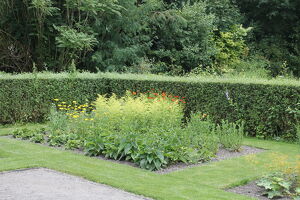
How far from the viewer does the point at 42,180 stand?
6242 millimetres

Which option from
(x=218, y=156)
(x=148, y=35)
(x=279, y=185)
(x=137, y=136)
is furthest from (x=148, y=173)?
(x=148, y=35)

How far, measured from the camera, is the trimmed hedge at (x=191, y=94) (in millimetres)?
10242

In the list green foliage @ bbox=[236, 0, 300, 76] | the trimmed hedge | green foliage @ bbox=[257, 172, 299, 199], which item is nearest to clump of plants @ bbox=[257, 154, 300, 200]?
green foliage @ bbox=[257, 172, 299, 199]

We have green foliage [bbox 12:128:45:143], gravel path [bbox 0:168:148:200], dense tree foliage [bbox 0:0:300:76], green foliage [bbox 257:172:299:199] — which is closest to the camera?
gravel path [bbox 0:168:148:200]

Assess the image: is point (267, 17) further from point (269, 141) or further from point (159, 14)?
point (269, 141)

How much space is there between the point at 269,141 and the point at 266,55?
1569cm

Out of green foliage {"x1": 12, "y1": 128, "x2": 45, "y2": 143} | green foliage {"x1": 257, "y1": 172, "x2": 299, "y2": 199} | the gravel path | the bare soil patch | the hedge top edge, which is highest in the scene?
the hedge top edge

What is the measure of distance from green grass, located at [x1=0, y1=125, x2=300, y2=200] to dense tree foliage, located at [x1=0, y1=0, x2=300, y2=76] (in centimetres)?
890

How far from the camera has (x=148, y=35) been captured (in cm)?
2175

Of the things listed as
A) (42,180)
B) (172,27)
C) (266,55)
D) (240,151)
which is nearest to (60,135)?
(42,180)

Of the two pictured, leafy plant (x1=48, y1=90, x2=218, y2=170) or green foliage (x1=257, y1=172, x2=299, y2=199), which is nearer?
green foliage (x1=257, y1=172, x2=299, y2=199)

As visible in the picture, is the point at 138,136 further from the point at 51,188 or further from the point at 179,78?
the point at 179,78

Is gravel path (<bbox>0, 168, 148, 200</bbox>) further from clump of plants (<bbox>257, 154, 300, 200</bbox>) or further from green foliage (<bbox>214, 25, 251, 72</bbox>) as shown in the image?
green foliage (<bbox>214, 25, 251, 72</bbox>)

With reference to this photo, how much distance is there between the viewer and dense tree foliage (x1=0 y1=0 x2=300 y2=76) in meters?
18.0
